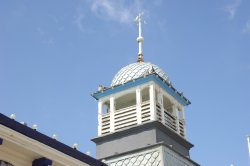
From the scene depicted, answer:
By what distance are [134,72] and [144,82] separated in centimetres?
146

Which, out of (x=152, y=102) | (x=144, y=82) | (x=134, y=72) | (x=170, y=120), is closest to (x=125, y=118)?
(x=152, y=102)

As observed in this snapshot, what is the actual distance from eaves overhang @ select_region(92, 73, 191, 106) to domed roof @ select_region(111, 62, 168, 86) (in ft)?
1.53

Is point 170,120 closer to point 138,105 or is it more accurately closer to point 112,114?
point 138,105

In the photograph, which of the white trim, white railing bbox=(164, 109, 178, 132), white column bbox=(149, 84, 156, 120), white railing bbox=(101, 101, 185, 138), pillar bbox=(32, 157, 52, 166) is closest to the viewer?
the white trim

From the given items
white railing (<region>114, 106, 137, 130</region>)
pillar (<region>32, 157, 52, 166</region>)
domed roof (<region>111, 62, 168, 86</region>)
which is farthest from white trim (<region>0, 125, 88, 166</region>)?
domed roof (<region>111, 62, 168, 86</region>)

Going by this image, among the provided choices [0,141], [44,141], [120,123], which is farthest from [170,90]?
[0,141]

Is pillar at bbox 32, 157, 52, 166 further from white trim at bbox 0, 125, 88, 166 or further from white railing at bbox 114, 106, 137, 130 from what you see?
white railing at bbox 114, 106, 137, 130

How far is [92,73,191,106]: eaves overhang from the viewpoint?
1102 inches

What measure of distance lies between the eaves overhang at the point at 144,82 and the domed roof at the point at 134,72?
47 centimetres

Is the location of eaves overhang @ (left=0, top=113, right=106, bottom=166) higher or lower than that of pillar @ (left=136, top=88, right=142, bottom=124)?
lower

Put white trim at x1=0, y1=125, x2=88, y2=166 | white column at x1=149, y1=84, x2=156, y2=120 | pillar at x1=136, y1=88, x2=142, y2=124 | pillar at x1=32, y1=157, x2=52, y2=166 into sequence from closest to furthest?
white trim at x1=0, y1=125, x2=88, y2=166 < pillar at x1=32, y1=157, x2=52, y2=166 < white column at x1=149, y1=84, x2=156, y2=120 < pillar at x1=136, y1=88, x2=142, y2=124

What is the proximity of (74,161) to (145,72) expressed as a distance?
37.0 feet

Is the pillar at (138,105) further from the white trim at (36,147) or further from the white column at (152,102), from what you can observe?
the white trim at (36,147)

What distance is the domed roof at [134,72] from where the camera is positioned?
29109mm
